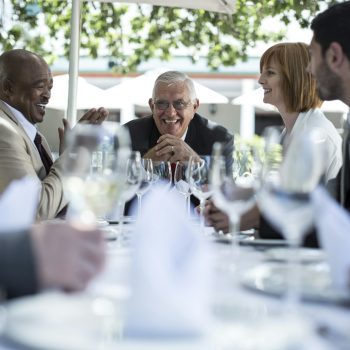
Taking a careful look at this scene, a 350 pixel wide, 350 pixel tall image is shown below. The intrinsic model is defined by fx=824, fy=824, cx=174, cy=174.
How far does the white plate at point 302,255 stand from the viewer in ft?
7.25

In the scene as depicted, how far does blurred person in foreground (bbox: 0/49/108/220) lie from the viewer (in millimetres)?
4125

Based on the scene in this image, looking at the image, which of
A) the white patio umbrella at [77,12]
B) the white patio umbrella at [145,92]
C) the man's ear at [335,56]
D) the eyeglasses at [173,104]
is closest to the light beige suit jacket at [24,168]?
the eyeglasses at [173,104]

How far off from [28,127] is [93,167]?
119 inches

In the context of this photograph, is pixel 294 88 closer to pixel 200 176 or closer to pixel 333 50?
pixel 333 50

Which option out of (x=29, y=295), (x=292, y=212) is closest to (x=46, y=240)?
(x=29, y=295)

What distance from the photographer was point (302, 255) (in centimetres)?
232

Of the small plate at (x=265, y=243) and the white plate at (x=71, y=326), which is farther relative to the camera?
the small plate at (x=265, y=243)

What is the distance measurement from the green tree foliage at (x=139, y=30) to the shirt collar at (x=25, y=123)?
6.70m

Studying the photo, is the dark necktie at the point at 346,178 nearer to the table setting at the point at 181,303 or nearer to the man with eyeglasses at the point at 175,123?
the table setting at the point at 181,303

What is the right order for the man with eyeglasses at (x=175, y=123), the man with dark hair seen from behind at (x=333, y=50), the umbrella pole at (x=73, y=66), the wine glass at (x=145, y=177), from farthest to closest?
1. the umbrella pole at (x=73, y=66)
2. the man with eyeglasses at (x=175, y=123)
3. the man with dark hair seen from behind at (x=333, y=50)
4. the wine glass at (x=145, y=177)

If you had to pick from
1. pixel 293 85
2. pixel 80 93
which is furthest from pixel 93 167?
pixel 80 93

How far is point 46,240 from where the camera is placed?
4.88ft

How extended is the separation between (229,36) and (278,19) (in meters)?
1.52

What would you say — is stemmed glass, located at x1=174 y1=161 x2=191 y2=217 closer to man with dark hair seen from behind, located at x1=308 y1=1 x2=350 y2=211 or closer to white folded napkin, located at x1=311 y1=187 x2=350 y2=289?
man with dark hair seen from behind, located at x1=308 y1=1 x2=350 y2=211
